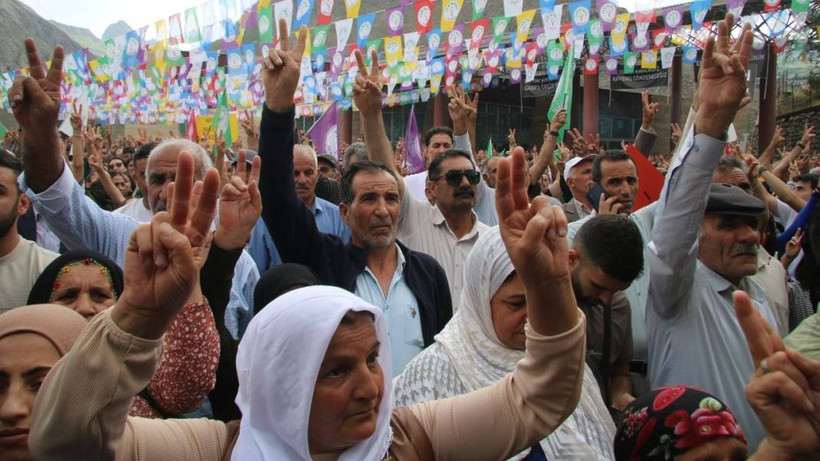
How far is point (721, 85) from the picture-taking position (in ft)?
7.41

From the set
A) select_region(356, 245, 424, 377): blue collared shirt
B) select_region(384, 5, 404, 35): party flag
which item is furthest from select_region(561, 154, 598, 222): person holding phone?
select_region(384, 5, 404, 35): party flag

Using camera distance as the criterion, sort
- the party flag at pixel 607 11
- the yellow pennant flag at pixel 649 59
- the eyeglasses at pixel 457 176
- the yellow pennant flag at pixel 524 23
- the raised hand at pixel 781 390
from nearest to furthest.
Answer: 1. the raised hand at pixel 781 390
2. the eyeglasses at pixel 457 176
3. the party flag at pixel 607 11
4. the yellow pennant flag at pixel 524 23
5. the yellow pennant flag at pixel 649 59

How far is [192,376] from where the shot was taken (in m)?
1.68

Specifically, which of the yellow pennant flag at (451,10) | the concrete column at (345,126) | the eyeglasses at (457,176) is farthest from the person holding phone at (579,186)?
the concrete column at (345,126)

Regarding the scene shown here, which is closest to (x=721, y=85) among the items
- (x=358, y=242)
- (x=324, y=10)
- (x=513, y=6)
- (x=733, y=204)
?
(x=733, y=204)

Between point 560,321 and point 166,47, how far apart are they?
53.0 feet

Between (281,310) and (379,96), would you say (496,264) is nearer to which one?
(281,310)

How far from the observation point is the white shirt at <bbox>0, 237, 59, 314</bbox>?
2408mm

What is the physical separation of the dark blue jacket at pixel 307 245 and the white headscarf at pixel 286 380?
1.34 m

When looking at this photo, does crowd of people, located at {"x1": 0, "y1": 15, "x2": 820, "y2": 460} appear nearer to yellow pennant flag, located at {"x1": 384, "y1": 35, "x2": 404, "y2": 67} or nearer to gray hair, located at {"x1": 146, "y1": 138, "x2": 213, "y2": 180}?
gray hair, located at {"x1": 146, "y1": 138, "x2": 213, "y2": 180}

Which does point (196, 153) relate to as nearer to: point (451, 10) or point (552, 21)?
point (451, 10)

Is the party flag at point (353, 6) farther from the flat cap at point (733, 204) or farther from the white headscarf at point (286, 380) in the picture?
the white headscarf at point (286, 380)

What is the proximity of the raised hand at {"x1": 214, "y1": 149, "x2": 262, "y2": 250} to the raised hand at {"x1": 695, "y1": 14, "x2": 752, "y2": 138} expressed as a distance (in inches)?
58.4

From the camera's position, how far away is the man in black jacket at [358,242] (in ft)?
8.98
